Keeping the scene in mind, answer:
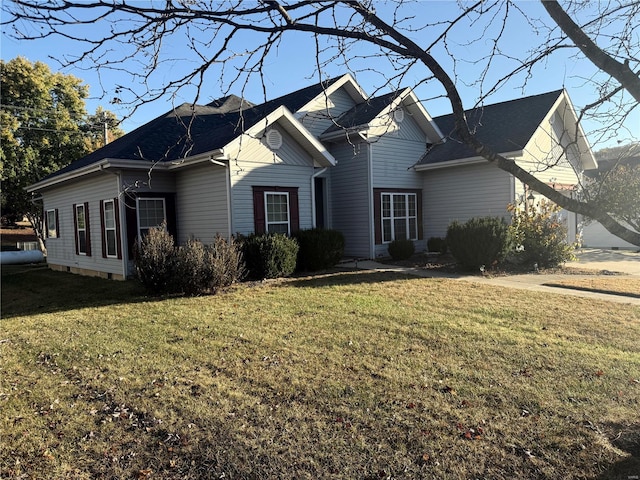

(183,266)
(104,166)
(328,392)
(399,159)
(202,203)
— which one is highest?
(399,159)

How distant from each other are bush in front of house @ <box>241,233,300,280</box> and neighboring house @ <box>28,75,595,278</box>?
3.36 feet

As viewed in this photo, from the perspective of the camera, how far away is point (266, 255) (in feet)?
36.8

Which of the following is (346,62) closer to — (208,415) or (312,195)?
(208,415)

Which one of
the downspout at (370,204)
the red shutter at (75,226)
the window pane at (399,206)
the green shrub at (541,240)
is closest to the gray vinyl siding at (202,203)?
the red shutter at (75,226)

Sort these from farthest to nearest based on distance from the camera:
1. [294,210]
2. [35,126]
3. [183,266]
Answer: [35,126]
[294,210]
[183,266]

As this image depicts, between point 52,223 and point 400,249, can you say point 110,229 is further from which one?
point 400,249

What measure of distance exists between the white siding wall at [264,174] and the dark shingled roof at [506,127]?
4.77m

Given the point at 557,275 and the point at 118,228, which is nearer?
the point at 557,275

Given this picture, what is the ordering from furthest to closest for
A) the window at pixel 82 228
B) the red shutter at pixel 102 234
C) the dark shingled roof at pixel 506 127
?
the window at pixel 82 228 → the dark shingled roof at pixel 506 127 → the red shutter at pixel 102 234

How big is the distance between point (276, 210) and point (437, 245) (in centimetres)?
644

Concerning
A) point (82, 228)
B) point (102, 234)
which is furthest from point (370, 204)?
point (82, 228)

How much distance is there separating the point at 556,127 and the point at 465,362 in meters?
14.1

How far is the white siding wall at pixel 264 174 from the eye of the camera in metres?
12.1

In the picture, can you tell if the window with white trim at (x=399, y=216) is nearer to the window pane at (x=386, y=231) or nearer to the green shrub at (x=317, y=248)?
the window pane at (x=386, y=231)
